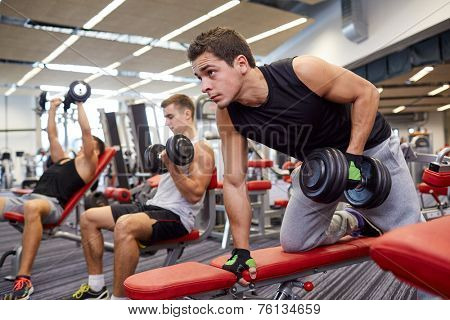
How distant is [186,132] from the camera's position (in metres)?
1.87

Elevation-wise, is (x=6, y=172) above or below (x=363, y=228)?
above

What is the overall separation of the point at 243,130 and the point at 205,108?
275cm

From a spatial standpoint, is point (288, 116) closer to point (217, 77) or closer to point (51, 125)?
point (217, 77)

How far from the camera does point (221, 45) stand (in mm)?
1138

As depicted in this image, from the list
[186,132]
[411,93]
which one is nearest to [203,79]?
[186,132]

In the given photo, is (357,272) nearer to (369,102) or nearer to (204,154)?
(204,154)

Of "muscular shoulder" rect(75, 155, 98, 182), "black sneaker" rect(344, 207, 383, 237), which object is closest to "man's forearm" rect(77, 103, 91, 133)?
"muscular shoulder" rect(75, 155, 98, 182)

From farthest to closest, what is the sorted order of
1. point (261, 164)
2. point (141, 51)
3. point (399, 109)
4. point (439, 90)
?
point (399, 109), point (439, 90), point (141, 51), point (261, 164)

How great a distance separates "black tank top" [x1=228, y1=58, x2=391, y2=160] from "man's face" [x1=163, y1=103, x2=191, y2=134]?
2.07 feet

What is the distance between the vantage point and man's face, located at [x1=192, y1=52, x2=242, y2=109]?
114cm

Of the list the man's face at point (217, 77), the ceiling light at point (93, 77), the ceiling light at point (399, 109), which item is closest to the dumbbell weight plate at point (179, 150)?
the man's face at point (217, 77)

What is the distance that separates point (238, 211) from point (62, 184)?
Answer: 4.69ft

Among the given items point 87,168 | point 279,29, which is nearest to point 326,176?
point 87,168

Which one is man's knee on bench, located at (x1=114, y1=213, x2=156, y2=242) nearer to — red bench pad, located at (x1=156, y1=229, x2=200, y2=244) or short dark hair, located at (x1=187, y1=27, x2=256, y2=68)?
red bench pad, located at (x1=156, y1=229, x2=200, y2=244)
